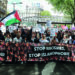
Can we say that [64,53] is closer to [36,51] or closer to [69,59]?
[69,59]

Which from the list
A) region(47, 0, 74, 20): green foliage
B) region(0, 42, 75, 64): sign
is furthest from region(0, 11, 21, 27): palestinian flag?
region(47, 0, 74, 20): green foliage

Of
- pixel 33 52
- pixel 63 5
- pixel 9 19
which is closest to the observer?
pixel 33 52

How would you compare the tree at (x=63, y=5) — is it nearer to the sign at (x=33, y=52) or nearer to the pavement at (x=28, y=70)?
the sign at (x=33, y=52)

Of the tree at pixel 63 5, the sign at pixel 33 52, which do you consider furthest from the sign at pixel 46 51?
the tree at pixel 63 5

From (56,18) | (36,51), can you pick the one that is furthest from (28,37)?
(56,18)

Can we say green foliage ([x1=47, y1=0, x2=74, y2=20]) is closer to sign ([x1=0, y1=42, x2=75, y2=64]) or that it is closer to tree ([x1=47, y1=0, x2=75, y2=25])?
tree ([x1=47, y1=0, x2=75, y2=25])

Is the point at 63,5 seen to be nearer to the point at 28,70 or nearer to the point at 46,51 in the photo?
the point at 46,51

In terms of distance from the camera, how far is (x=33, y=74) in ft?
17.9

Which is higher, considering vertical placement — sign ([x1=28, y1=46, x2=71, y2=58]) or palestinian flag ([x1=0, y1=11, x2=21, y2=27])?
palestinian flag ([x1=0, y1=11, x2=21, y2=27])

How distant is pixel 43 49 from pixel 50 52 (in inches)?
13.3

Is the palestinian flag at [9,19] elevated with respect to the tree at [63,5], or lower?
lower

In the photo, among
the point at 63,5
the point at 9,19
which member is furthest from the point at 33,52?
the point at 63,5

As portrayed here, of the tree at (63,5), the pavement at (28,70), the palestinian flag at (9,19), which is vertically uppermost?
the tree at (63,5)

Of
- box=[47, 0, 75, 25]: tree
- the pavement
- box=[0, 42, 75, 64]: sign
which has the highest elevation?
box=[47, 0, 75, 25]: tree
